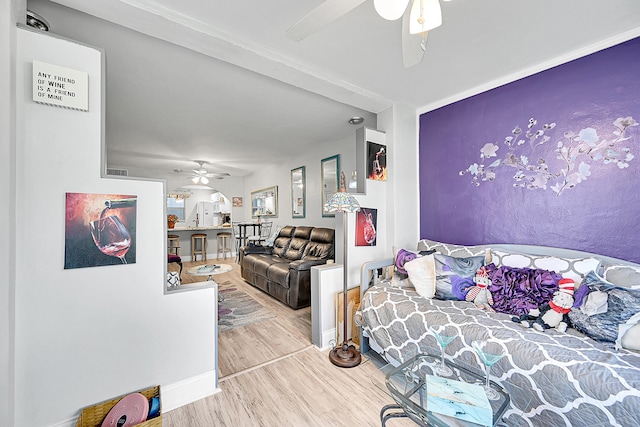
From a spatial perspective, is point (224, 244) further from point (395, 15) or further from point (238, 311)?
point (395, 15)

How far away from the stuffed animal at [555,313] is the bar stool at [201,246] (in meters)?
7.06

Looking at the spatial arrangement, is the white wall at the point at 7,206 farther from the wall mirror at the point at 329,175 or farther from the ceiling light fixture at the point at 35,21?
the wall mirror at the point at 329,175

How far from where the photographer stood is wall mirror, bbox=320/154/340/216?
4324 mm

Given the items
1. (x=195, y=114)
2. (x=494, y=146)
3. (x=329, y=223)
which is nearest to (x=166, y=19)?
(x=195, y=114)

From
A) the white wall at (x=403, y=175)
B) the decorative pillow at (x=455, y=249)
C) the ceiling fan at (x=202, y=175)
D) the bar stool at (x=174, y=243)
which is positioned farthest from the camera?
the bar stool at (x=174, y=243)

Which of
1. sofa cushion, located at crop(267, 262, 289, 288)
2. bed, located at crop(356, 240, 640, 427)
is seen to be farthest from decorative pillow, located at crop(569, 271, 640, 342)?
sofa cushion, located at crop(267, 262, 289, 288)

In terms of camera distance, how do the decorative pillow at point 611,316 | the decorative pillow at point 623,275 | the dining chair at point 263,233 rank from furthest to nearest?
the dining chair at point 263,233 → the decorative pillow at point 623,275 → the decorative pillow at point 611,316

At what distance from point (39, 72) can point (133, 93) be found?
5.13ft

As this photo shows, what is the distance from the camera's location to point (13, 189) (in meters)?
1.19

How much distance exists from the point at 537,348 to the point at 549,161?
5.11ft

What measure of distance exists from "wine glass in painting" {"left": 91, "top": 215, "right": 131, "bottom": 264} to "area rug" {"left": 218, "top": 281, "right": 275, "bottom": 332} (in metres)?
1.69

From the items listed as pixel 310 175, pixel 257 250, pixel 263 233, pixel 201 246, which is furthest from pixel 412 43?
pixel 201 246

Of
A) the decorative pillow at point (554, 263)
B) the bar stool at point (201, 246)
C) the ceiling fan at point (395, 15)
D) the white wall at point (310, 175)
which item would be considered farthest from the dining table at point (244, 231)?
the ceiling fan at point (395, 15)

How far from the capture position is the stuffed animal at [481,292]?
73.3 inches
